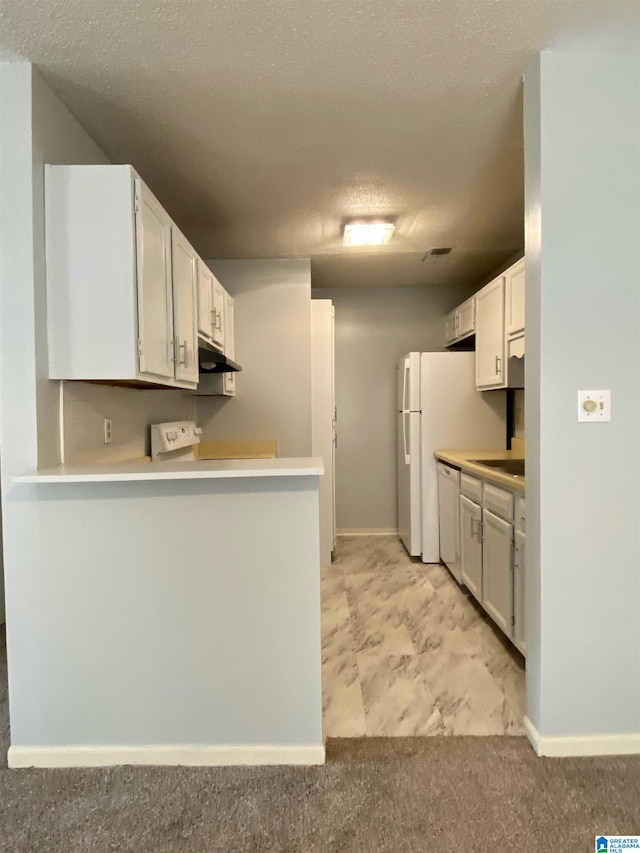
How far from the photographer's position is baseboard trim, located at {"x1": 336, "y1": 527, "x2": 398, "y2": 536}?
4941 millimetres

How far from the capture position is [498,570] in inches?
104

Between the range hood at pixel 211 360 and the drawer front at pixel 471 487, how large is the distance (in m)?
1.70

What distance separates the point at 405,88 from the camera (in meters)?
1.87

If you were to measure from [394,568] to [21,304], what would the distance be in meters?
3.12

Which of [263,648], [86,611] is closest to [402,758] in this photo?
[263,648]

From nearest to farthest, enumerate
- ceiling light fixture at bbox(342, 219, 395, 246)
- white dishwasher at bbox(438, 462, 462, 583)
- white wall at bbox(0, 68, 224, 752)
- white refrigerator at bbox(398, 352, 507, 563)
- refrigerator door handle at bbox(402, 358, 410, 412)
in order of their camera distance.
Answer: white wall at bbox(0, 68, 224, 752) < ceiling light fixture at bbox(342, 219, 395, 246) < white dishwasher at bbox(438, 462, 462, 583) < white refrigerator at bbox(398, 352, 507, 563) < refrigerator door handle at bbox(402, 358, 410, 412)

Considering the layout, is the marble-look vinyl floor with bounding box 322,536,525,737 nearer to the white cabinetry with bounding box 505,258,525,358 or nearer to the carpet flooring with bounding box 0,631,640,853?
the carpet flooring with bounding box 0,631,640,853

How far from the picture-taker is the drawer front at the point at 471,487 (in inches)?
118

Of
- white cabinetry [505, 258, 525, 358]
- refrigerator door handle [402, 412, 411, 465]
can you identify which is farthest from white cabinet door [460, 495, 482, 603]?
white cabinetry [505, 258, 525, 358]

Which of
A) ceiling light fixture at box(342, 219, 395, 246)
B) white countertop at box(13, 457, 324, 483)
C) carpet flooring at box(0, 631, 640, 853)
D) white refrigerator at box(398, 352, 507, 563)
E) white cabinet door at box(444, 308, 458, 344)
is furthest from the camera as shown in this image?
white cabinet door at box(444, 308, 458, 344)

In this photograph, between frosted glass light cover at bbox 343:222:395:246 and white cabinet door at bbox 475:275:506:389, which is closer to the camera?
frosted glass light cover at bbox 343:222:395:246

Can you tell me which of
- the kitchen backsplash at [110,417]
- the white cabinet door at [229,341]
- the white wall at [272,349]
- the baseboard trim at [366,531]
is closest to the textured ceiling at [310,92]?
the white cabinet door at [229,341]

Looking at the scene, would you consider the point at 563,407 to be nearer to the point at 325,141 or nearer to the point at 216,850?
the point at 325,141

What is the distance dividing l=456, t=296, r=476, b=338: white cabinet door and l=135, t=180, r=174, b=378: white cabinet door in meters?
2.53
